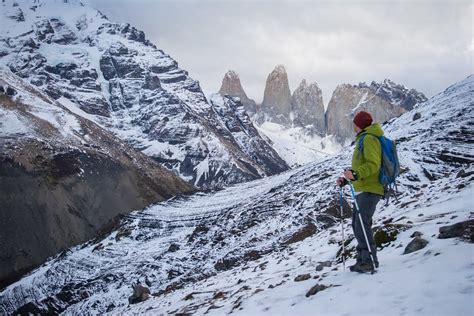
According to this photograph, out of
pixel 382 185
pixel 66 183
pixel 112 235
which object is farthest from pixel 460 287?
pixel 66 183

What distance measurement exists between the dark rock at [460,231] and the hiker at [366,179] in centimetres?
181

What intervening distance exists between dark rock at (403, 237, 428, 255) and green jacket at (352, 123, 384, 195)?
1.75m

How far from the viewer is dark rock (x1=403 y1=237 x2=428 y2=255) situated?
10211 mm

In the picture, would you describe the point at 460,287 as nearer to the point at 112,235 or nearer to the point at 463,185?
the point at 463,185

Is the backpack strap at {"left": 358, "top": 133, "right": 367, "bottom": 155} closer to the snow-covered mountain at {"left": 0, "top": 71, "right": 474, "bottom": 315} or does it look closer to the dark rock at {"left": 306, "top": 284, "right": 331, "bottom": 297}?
the snow-covered mountain at {"left": 0, "top": 71, "right": 474, "bottom": 315}

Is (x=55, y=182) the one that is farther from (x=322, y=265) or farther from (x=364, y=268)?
(x=364, y=268)

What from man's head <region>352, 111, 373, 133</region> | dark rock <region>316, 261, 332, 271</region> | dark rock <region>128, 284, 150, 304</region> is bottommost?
dark rock <region>128, 284, 150, 304</region>

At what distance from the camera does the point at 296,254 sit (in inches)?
730

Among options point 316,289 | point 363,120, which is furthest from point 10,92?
point 316,289

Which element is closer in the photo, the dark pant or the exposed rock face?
the dark pant

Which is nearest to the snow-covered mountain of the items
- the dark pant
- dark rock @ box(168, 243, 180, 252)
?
the dark pant

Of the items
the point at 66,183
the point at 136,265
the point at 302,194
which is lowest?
the point at 136,265

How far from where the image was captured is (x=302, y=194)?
54969mm

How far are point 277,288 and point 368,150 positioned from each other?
5062 millimetres
